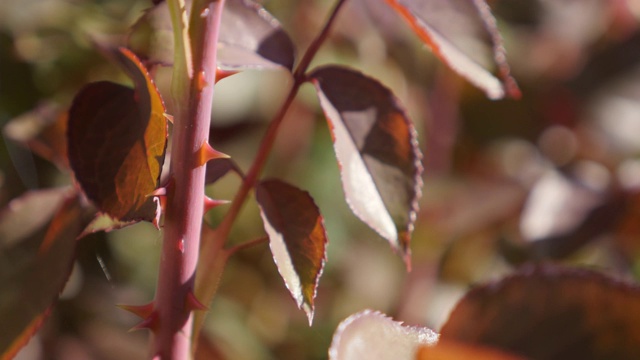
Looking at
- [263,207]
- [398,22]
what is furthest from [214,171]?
[398,22]

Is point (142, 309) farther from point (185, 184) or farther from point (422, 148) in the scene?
point (422, 148)

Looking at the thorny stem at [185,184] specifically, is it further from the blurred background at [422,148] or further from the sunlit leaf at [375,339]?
the blurred background at [422,148]

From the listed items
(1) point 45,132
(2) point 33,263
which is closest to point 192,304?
(2) point 33,263

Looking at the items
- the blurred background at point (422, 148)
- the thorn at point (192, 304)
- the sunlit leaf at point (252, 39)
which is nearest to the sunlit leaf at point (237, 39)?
the sunlit leaf at point (252, 39)

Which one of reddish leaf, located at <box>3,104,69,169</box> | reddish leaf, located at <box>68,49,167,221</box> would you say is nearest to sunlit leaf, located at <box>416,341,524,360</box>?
reddish leaf, located at <box>68,49,167,221</box>

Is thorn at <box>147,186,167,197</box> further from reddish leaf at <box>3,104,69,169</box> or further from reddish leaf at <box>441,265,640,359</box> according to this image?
reddish leaf at <box>3,104,69,169</box>

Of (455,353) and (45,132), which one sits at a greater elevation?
(455,353)

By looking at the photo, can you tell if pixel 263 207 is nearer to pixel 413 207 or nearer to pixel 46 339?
pixel 413 207
